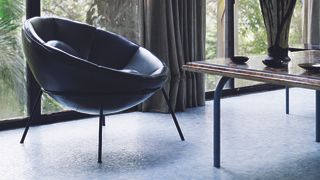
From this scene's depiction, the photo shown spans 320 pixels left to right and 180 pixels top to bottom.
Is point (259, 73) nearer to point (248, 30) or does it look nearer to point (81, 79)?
point (81, 79)

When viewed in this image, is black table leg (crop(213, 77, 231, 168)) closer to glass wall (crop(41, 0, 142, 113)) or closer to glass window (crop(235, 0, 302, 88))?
glass wall (crop(41, 0, 142, 113))

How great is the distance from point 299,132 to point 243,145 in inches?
20.9

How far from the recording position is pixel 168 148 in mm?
2986

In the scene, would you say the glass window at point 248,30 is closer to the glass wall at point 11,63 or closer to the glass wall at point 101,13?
the glass wall at point 101,13

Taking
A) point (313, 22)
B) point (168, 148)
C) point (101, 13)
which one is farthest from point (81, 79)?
point (313, 22)

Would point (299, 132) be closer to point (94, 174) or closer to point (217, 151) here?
point (217, 151)

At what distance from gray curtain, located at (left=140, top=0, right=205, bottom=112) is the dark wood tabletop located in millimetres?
1202

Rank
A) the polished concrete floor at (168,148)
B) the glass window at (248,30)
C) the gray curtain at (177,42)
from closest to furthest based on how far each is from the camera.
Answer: the polished concrete floor at (168,148)
the gray curtain at (177,42)
the glass window at (248,30)

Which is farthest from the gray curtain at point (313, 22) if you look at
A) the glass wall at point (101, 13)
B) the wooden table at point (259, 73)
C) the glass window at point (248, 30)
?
the wooden table at point (259, 73)

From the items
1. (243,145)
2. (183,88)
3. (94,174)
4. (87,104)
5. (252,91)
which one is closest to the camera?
(94,174)

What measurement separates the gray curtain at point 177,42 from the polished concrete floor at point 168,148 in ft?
0.49

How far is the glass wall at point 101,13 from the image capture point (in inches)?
141

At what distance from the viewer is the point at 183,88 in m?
4.02

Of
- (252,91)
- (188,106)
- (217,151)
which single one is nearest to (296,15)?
(252,91)
